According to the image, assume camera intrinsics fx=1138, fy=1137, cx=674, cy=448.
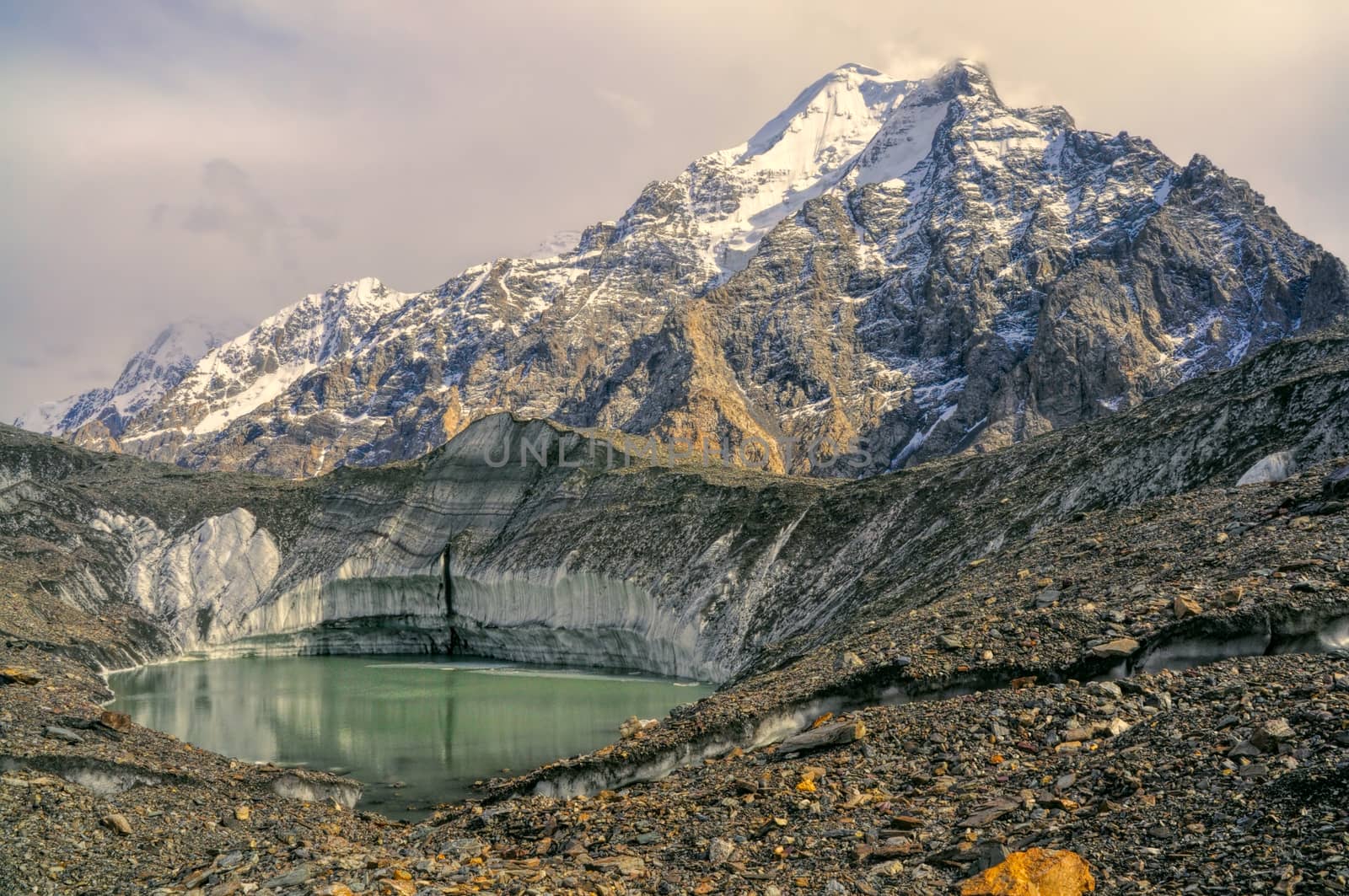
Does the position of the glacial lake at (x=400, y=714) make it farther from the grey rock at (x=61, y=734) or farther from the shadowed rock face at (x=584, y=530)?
the grey rock at (x=61, y=734)

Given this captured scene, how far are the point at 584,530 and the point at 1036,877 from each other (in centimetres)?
6137

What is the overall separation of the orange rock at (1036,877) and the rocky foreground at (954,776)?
31 millimetres

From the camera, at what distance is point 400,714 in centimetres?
4847

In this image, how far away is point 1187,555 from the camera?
66.3 feet

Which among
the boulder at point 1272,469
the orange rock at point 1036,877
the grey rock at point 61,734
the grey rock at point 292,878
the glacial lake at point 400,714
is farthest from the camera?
the glacial lake at point 400,714

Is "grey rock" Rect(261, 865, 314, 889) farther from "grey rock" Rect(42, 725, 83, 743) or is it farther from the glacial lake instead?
"grey rock" Rect(42, 725, 83, 743)

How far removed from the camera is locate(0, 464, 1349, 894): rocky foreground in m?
11.1

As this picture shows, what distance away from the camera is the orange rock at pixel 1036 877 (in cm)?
1020

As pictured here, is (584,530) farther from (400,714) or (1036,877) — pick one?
(1036,877)

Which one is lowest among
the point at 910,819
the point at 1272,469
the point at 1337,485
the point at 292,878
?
the point at 292,878

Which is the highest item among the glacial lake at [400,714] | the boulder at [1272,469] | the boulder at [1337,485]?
the boulder at [1272,469]

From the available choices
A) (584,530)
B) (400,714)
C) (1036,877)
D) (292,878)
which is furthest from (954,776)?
(584,530)

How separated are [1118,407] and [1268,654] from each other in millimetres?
188000

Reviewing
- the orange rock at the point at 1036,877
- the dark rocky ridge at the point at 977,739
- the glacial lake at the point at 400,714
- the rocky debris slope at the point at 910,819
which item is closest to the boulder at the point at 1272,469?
the dark rocky ridge at the point at 977,739
